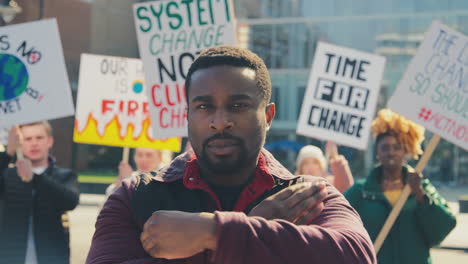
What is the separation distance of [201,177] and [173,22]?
3.34 m

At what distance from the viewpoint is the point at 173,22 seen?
16.0ft

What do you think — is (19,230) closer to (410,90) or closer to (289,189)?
(410,90)

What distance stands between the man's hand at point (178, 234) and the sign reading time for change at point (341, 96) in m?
4.27

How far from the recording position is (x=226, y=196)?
1.68 meters

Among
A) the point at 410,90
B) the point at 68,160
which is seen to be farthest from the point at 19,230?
the point at 68,160

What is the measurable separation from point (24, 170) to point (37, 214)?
1.04 ft

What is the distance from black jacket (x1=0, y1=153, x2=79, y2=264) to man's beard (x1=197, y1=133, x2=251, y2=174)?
290cm

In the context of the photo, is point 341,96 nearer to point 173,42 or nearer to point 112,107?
point 173,42

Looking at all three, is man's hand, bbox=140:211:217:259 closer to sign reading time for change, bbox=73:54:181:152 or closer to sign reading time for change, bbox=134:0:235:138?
sign reading time for change, bbox=134:0:235:138

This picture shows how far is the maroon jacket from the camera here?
4.65 feet

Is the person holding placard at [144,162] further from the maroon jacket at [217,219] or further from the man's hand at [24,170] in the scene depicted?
the maroon jacket at [217,219]

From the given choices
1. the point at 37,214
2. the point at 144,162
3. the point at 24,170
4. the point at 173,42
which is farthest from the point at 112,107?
the point at 37,214

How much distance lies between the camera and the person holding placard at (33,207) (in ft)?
13.9

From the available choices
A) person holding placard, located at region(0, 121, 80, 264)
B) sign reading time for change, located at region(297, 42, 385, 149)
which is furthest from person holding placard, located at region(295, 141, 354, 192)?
person holding placard, located at region(0, 121, 80, 264)
